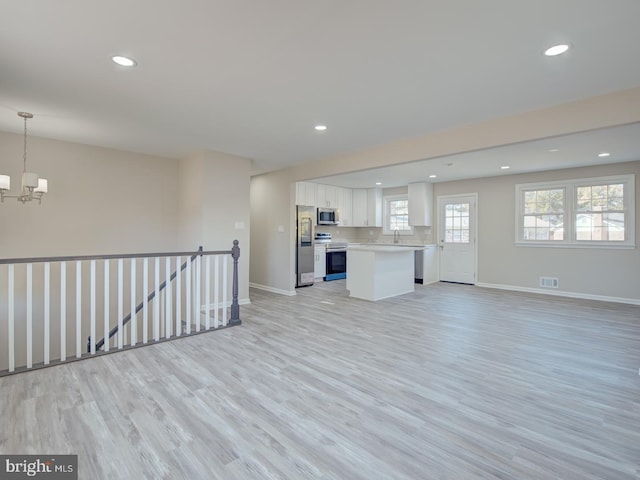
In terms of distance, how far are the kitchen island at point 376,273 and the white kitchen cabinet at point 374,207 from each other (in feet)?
8.34

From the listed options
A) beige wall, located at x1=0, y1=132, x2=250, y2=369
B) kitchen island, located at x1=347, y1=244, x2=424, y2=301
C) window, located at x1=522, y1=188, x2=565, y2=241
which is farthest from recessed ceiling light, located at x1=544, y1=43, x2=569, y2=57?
window, located at x1=522, y1=188, x2=565, y2=241

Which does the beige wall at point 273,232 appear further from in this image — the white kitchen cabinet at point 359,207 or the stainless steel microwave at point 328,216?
the white kitchen cabinet at point 359,207

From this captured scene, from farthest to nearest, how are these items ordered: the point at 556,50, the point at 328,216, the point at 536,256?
the point at 328,216 < the point at 536,256 < the point at 556,50

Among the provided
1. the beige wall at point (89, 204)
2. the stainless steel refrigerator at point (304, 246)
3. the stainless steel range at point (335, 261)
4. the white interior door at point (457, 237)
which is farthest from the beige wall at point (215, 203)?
the white interior door at point (457, 237)

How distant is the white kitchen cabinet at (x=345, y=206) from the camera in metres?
8.70

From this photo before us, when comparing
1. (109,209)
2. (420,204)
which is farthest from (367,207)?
(109,209)

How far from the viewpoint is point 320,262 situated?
7988 mm

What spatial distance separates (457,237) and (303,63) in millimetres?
6528

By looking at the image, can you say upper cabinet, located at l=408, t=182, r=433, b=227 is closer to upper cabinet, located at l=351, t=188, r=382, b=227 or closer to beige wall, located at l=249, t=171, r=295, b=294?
upper cabinet, located at l=351, t=188, r=382, b=227

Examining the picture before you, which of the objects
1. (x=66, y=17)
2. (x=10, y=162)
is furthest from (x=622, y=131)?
(x=10, y=162)

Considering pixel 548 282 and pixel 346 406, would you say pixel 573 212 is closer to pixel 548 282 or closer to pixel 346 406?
pixel 548 282

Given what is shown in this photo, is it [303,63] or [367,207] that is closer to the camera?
[303,63]

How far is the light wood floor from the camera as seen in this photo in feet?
5.68

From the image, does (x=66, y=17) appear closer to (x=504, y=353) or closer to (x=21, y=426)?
(x=21, y=426)
